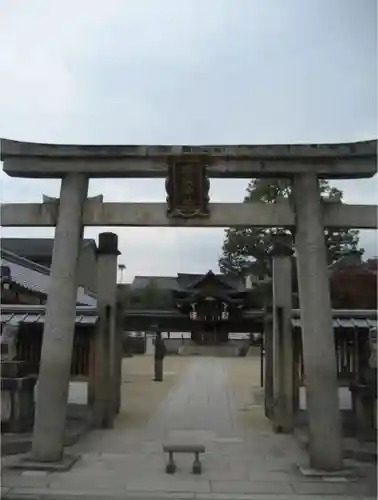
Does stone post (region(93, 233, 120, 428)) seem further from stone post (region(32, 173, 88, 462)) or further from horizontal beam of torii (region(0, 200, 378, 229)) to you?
horizontal beam of torii (region(0, 200, 378, 229))

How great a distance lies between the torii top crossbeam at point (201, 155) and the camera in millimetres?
7953

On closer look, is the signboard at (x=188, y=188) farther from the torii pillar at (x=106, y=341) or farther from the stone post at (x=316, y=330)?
the torii pillar at (x=106, y=341)

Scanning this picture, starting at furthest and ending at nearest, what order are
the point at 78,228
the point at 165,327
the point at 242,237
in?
the point at 242,237 → the point at 165,327 → the point at 78,228

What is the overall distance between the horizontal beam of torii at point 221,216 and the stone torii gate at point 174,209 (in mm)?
15

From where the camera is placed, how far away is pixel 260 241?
Answer: 2891cm

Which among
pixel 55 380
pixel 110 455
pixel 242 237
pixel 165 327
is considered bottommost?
pixel 110 455

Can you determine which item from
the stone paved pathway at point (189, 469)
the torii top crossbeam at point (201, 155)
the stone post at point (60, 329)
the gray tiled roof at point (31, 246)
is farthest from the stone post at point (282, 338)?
the gray tiled roof at point (31, 246)

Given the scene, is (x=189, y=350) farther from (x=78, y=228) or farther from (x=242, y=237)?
(x=78, y=228)

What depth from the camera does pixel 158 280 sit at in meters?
56.8

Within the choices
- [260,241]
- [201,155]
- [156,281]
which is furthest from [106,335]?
[156,281]

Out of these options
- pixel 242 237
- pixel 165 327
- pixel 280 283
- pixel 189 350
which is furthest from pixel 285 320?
pixel 189 350

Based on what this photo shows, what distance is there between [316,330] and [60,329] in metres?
3.64

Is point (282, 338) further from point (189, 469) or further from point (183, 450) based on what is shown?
point (183, 450)

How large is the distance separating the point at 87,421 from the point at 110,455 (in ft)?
7.28
